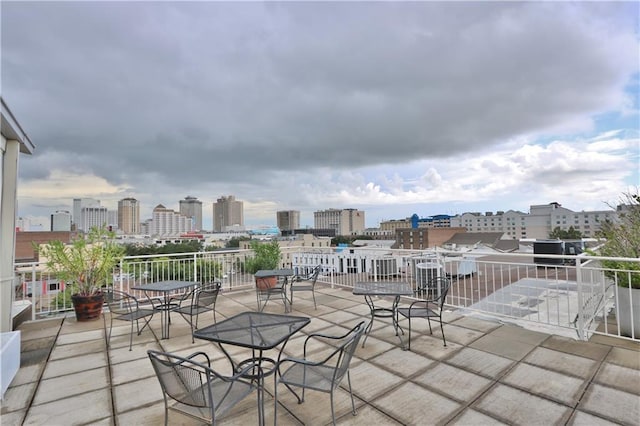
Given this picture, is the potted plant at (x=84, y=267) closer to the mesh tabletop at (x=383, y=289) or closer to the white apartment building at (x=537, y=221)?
the mesh tabletop at (x=383, y=289)

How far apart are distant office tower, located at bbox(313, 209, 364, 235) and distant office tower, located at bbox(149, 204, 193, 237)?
3640 cm

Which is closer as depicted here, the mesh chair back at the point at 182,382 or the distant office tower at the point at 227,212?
the mesh chair back at the point at 182,382

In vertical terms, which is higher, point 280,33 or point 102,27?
point 280,33

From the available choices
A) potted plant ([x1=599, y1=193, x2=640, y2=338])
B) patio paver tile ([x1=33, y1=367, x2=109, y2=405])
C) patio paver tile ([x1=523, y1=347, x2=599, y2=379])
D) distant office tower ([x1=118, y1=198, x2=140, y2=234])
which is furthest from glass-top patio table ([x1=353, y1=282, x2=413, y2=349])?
distant office tower ([x1=118, y1=198, x2=140, y2=234])

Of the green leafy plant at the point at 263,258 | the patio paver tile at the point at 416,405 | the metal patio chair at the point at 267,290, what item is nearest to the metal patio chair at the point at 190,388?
the patio paver tile at the point at 416,405

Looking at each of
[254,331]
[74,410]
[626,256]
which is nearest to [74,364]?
[74,410]

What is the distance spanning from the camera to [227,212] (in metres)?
56.0

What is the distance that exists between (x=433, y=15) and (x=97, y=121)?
1076 cm

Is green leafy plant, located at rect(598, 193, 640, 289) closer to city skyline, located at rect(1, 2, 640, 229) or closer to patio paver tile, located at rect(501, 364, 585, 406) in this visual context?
city skyline, located at rect(1, 2, 640, 229)

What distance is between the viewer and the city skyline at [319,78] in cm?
600

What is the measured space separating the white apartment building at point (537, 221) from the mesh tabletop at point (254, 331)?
1324 inches

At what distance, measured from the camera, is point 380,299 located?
18.5ft

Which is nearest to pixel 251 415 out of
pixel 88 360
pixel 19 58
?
pixel 88 360

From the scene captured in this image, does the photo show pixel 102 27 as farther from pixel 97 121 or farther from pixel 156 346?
pixel 156 346
